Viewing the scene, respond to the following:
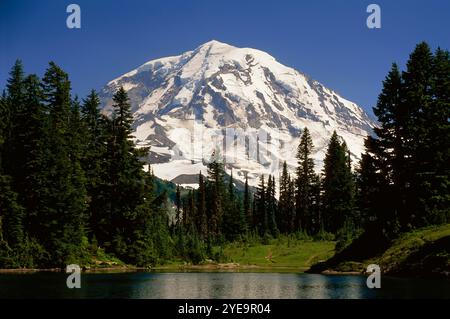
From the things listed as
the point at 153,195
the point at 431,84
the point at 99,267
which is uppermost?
the point at 431,84

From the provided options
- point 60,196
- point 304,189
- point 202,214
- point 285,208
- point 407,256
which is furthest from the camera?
point 285,208

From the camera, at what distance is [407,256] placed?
4981cm

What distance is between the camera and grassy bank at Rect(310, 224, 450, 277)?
150ft

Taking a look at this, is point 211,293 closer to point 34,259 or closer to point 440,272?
point 440,272

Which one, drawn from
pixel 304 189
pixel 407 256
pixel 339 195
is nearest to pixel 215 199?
pixel 304 189

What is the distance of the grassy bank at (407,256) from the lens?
45.8 metres

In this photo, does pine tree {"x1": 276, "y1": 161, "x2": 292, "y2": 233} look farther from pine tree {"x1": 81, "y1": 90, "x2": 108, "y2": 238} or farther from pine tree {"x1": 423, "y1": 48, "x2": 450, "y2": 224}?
pine tree {"x1": 423, "y1": 48, "x2": 450, "y2": 224}

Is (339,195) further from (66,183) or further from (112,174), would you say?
(66,183)

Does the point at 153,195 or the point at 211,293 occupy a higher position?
the point at 153,195

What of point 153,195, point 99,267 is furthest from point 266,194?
point 99,267

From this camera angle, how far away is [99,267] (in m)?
67.6
